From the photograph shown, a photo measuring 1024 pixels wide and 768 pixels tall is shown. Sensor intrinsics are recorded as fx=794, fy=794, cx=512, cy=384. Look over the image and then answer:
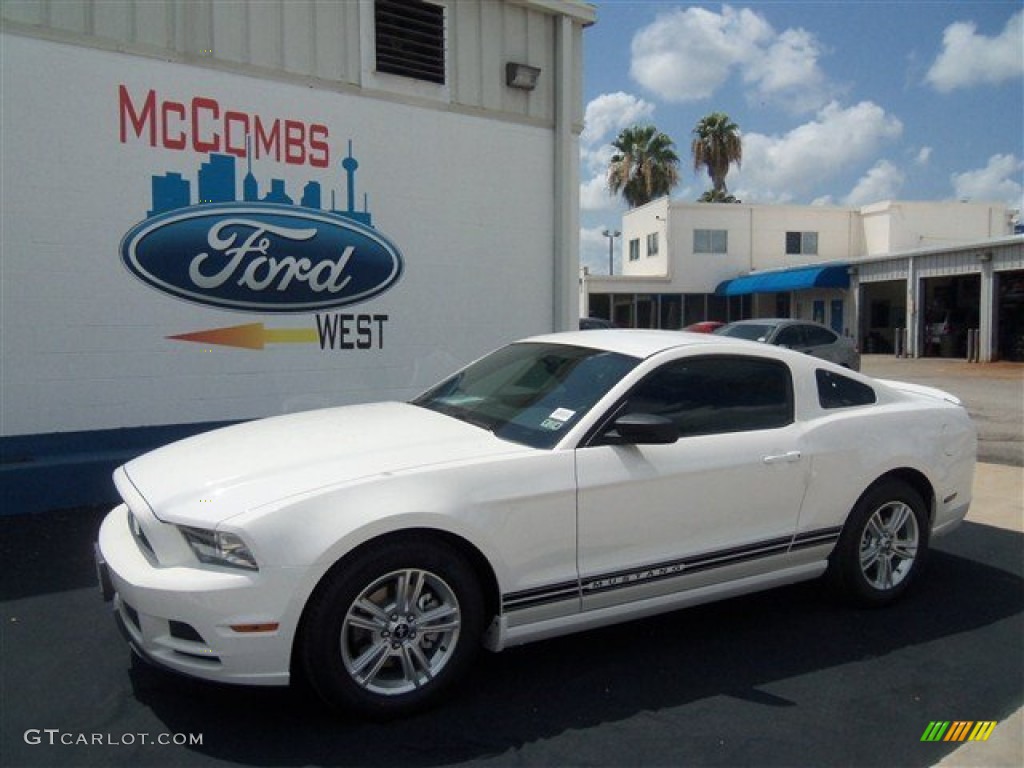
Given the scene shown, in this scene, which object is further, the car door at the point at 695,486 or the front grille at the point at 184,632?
the car door at the point at 695,486

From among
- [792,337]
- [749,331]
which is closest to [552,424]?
[749,331]

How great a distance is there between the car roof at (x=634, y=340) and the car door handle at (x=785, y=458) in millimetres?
633

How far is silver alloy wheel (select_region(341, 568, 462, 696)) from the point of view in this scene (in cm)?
298

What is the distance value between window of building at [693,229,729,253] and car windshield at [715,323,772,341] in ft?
60.9

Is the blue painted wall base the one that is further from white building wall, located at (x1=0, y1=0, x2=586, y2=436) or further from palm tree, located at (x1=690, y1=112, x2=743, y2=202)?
palm tree, located at (x1=690, y1=112, x2=743, y2=202)

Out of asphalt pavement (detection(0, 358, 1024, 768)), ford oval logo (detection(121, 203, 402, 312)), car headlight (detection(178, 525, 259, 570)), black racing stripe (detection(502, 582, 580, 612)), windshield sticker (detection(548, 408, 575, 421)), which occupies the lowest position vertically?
asphalt pavement (detection(0, 358, 1024, 768))

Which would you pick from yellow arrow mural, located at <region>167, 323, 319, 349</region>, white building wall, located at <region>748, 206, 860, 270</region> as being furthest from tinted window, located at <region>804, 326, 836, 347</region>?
white building wall, located at <region>748, 206, 860, 270</region>

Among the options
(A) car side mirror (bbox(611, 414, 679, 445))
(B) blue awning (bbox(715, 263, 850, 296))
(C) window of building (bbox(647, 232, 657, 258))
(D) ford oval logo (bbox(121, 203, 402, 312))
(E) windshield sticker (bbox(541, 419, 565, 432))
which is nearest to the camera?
(A) car side mirror (bbox(611, 414, 679, 445))

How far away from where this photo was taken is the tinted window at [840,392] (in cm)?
427

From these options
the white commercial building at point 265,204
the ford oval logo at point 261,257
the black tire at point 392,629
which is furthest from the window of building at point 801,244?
the black tire at point 392,629

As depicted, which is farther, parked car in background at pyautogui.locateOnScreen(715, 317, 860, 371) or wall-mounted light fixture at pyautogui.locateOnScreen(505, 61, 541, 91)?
parked car in background at pyautogui.locateOnScreen(715, 317, 860, 371)

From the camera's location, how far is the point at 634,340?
163 inches

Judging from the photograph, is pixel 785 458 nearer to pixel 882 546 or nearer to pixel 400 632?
pixel 882 546

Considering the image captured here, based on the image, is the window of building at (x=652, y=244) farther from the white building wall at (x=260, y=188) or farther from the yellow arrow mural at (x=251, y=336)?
the yellow arrow mural at (x=251, y=336)
